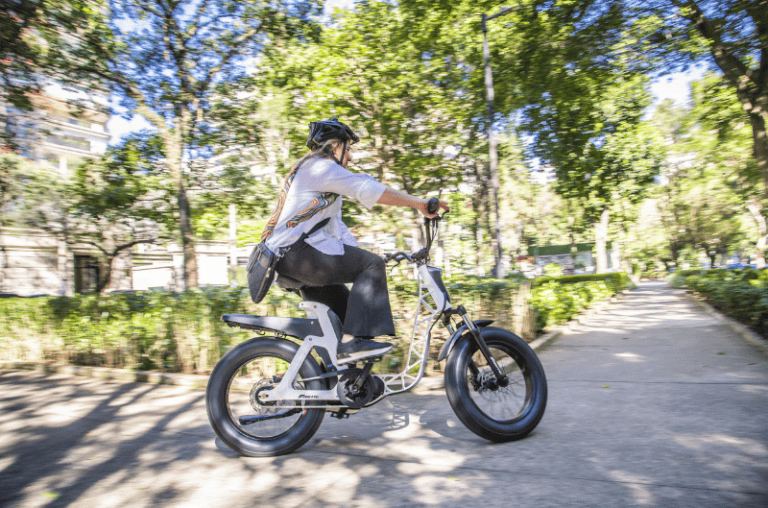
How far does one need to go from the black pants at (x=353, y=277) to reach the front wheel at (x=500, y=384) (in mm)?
493

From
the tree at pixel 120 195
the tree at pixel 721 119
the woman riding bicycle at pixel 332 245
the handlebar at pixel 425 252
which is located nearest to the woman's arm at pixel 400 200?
the woman riding bicycle at pixel 332 245

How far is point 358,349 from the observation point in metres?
3.29

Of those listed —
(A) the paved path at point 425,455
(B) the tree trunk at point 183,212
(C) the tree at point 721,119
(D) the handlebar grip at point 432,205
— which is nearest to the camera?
(A) the paved path at point 425,455

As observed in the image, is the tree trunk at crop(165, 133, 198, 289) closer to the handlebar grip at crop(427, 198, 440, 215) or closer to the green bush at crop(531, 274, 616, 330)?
the green bush at crop(531, 274, 616, 330)

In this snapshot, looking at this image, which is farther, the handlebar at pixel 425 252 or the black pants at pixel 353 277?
the handlebar at pixel 425 252

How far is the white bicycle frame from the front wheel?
0.81 feet

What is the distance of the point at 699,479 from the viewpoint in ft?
8.55

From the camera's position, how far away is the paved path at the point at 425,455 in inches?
103

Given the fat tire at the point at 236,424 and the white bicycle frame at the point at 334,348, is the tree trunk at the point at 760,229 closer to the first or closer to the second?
the white bicycle frame at the point at 334,348

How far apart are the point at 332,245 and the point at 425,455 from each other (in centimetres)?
141

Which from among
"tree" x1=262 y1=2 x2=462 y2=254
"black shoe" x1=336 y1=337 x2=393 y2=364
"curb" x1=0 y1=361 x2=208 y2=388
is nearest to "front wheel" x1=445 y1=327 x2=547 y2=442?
"black shoe" x1=336 y1=337 x2=393 y2=364

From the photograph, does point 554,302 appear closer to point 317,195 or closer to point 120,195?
point 317,195

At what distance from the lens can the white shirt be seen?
3195mm

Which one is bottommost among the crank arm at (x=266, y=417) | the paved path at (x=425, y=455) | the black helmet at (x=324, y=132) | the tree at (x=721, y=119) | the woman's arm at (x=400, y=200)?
the paved path at (x=425, y=455)
